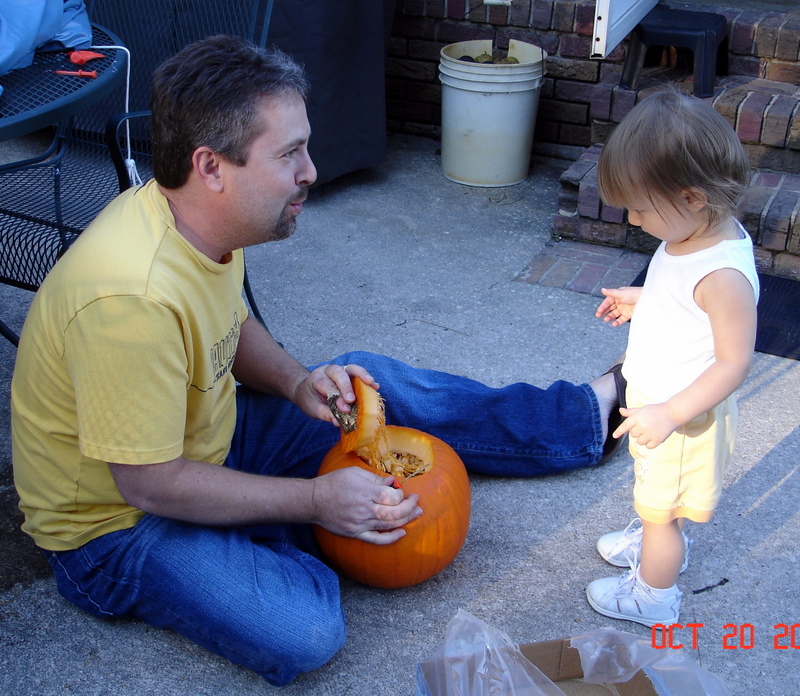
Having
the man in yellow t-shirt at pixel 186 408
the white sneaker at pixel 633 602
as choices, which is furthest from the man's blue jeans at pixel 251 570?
the white sneaker at pixel 633 602

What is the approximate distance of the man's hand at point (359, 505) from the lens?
1855 millimetres

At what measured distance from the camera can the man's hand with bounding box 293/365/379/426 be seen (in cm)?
203

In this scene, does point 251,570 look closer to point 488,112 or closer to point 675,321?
point 675,321

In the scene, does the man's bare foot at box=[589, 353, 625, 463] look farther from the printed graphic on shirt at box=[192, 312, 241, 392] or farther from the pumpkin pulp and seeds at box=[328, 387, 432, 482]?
the printed graphic on shirt at box=[192, 312, 241, 392]

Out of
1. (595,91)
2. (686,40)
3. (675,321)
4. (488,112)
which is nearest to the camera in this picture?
(675,321)

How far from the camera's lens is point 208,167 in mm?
1666

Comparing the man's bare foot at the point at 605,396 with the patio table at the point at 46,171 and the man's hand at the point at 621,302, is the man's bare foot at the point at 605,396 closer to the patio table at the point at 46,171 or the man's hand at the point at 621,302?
the man's hand at the point at 621,302

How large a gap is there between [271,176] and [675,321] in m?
0.88

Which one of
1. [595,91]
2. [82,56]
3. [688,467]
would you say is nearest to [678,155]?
[688,467]

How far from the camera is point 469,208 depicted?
4.23 metres

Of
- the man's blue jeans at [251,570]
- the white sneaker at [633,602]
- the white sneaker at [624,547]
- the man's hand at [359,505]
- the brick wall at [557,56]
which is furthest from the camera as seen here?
the brick wall at [557,56]

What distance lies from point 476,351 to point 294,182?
1.44 m

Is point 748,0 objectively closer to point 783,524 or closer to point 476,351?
point 476,351

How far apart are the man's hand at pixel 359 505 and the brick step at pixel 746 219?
1.98 m
